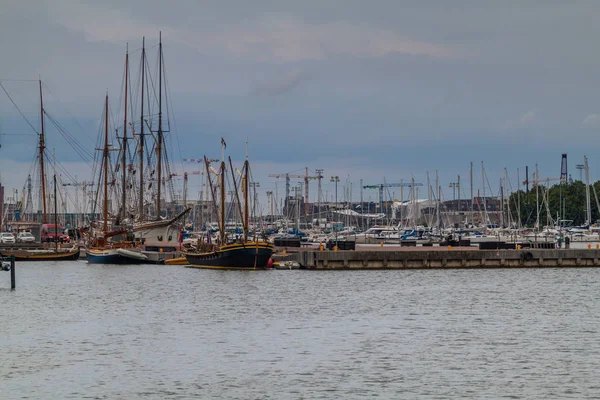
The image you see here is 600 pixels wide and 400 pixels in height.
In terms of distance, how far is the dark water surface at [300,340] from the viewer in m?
36.3

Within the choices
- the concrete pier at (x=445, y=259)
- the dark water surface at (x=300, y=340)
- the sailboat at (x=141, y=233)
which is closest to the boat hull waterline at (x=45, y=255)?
the sailboat at (x=141, y=233)

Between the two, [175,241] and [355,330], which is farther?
[175,241]

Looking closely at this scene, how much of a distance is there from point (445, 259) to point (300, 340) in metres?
54.0

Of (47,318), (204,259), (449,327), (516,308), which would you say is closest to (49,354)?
(47,318)

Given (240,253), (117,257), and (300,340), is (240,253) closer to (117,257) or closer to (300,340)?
(117,257)

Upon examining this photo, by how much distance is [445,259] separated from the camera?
10050 cm

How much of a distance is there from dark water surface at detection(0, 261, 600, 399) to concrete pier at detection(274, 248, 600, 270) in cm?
1360

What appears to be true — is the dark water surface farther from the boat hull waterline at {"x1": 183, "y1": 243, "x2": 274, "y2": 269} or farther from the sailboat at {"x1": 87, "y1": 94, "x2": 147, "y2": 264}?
the sailboat at {"x1": 87, "y1": 94, "x2": 147, "y2": 264}

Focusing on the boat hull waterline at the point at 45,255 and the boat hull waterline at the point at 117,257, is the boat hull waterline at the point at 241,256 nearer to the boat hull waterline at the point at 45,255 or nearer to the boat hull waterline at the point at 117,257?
the boat hull waterline at the point at 117,257

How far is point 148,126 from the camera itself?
134875mm

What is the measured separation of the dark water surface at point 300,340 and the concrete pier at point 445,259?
13597mm

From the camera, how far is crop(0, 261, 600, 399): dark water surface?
36.3 metres

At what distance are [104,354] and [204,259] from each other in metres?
59.9

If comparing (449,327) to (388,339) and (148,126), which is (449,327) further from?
(148,126)
